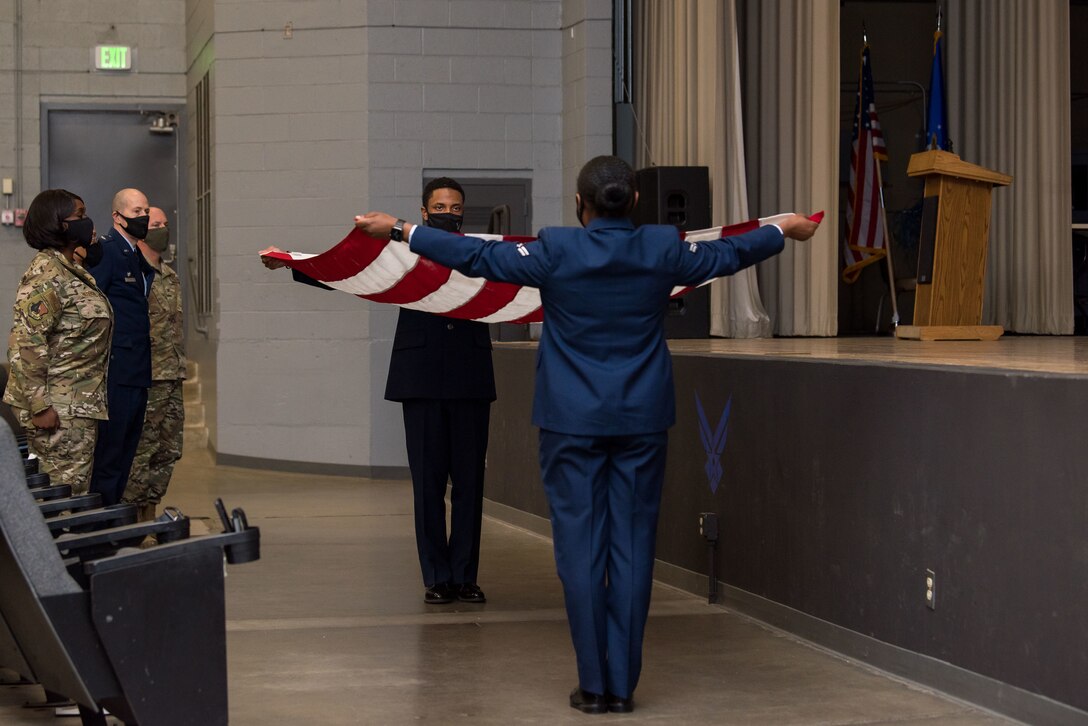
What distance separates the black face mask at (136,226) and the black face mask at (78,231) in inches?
37.7

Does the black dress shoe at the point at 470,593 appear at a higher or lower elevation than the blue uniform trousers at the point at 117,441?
lower

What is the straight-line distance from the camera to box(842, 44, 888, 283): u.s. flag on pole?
10641mm

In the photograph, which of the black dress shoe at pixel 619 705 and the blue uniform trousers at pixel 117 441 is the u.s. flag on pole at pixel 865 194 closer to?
the blue uniform trousers at pixel 117 441

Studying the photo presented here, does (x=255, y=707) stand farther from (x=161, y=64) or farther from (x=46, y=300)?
(x=161, y=64)

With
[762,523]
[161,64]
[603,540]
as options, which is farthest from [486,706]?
[161,64]

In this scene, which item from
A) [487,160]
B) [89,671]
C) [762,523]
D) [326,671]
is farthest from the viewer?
[487,160]

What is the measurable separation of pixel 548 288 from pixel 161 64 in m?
10.3

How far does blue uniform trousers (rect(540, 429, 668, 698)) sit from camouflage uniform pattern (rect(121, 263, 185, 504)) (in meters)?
3.07

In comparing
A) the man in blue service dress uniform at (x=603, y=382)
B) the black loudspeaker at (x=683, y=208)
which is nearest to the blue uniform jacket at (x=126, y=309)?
the man in blue service dress uniform at (x=603, y=382)

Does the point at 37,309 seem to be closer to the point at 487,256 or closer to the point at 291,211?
the point at 487,256

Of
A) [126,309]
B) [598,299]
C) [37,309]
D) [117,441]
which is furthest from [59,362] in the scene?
[598,299]

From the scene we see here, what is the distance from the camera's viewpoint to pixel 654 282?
371cm

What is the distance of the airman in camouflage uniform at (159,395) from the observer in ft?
20.8

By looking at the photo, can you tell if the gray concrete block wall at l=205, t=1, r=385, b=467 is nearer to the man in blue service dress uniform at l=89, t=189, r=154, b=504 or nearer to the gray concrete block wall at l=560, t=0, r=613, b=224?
the gray concrete block wall at l=560, t=0, r=613, b=224
